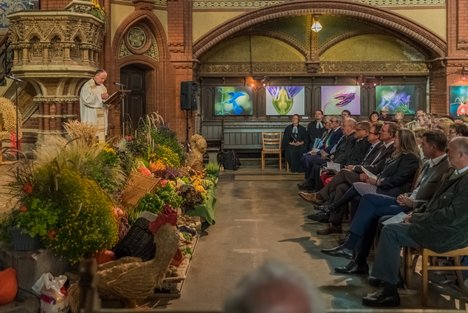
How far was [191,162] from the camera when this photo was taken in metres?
10.1

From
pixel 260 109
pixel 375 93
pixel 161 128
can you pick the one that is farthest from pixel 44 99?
pixel 375 93

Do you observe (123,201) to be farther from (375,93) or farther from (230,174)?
(375,93)

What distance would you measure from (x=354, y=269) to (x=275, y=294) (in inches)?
182

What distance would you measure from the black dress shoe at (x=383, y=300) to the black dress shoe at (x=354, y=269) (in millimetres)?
863

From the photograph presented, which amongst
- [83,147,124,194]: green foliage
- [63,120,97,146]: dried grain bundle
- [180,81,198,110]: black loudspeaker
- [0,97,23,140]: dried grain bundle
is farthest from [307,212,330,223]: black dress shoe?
[180,81,198,110]: black loudspeaker

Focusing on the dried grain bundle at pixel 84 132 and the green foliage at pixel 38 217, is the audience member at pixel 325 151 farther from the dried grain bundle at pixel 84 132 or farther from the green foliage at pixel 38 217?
the green foliage at pixel 38 217

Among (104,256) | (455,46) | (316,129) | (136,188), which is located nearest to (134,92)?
(316,129)

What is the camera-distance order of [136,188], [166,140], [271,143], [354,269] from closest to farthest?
[354,269]
[136,188]
[166,140]
[271,143]

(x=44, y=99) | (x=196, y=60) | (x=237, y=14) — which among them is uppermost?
(x=237, y=14)

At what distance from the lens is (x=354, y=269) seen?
5605 mm

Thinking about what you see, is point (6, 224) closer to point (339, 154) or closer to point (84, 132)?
point (84, 132)

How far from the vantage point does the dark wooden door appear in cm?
1391

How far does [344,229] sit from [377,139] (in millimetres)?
1262

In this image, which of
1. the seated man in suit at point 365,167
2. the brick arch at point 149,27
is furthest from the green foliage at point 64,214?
the brick arch at point 149,27
